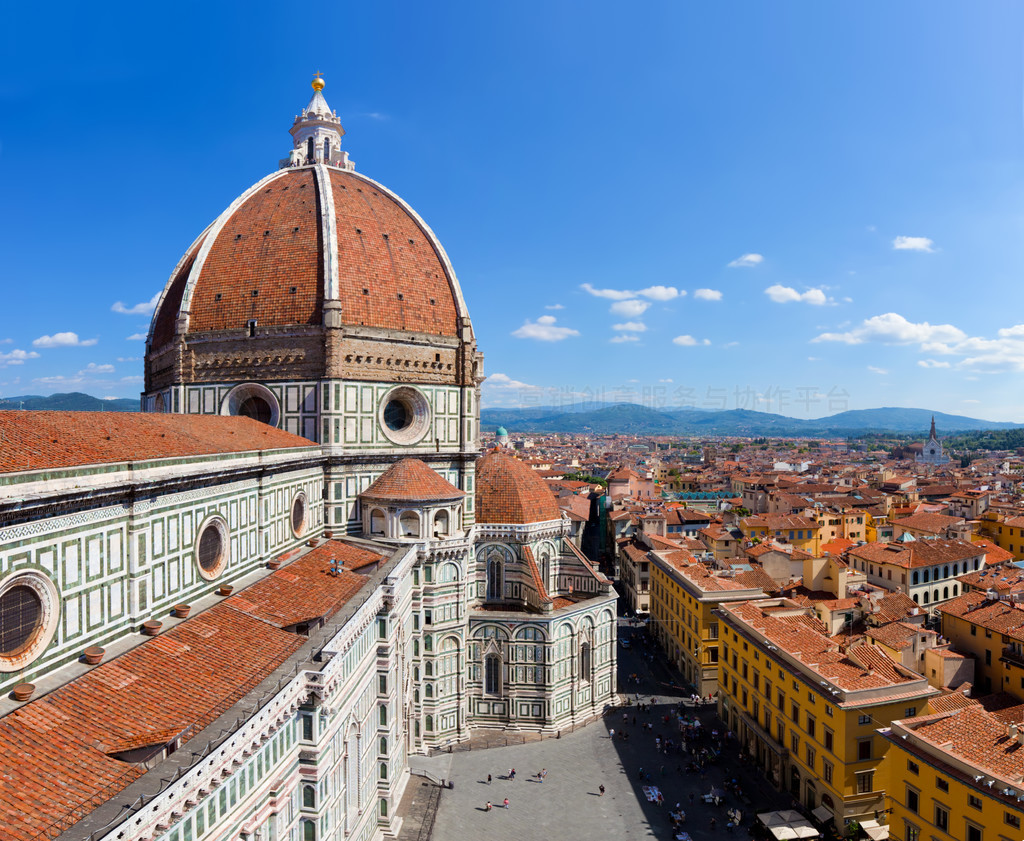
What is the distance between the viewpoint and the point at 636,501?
8088 centimetres

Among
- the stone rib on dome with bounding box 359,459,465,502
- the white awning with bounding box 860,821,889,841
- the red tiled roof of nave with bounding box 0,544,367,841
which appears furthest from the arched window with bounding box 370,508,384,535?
the white awning with bounding box 860,821,889,841

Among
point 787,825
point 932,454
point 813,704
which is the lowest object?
point 787,825

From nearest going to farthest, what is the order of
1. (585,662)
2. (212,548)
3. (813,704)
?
1. (212,548)
2. (813,704)
3. (585,662)

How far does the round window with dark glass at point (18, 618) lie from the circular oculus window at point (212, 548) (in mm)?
5822

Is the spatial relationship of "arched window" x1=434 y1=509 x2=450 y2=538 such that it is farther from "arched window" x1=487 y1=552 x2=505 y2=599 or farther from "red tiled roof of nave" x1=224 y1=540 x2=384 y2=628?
"arched window" x1=487 y1=552 x2=505 y2=599

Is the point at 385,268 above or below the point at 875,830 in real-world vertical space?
above

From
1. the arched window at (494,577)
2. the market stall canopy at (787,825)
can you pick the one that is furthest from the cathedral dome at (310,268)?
the market stall canopy at (787,825)

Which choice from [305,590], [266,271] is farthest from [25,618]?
[266,271]

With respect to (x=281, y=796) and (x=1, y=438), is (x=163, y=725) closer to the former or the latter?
(x=281, y=796)

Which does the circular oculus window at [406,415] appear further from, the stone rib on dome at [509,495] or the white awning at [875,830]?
the white awning at [875,830]

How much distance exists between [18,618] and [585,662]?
2633cm

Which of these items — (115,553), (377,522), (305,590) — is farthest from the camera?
(377,522)

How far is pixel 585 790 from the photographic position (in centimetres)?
2802

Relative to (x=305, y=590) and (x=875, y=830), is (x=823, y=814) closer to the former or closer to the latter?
(x=875, y=830)
